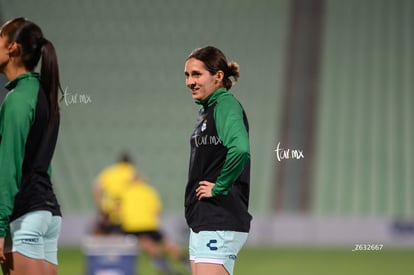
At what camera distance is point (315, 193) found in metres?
13.4

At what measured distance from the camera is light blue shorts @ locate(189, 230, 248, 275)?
3338mm

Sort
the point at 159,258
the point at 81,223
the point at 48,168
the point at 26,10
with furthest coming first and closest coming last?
1. the point at 81,223
2. the point at 26,10
3. the point at 159,258
4. the point at 48,168

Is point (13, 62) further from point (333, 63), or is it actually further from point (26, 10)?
point (333, 63)

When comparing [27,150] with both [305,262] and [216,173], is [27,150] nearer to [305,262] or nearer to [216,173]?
[216,173]

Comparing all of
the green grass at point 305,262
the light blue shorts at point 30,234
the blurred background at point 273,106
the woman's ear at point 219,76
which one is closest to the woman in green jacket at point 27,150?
the light blue shorts at point 30,234

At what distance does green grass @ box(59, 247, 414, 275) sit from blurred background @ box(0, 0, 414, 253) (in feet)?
3.44

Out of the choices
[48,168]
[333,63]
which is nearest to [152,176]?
[333,63]

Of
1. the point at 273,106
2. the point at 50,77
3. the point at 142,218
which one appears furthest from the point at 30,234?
the point at 273,106

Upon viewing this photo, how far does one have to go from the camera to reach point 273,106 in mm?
13125

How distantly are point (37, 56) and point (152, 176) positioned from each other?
9.85 meters

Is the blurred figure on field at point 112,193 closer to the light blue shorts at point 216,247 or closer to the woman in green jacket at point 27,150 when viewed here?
the light blue shorts at point 216,247

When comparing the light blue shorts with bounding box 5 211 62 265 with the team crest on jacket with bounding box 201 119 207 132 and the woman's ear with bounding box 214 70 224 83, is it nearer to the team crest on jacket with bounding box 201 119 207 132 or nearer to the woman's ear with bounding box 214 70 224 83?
the team crest on jacket with bounding box 201 119 207 132

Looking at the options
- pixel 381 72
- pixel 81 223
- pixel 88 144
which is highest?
pixel 381 72

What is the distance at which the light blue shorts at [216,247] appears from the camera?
11.0 ft
